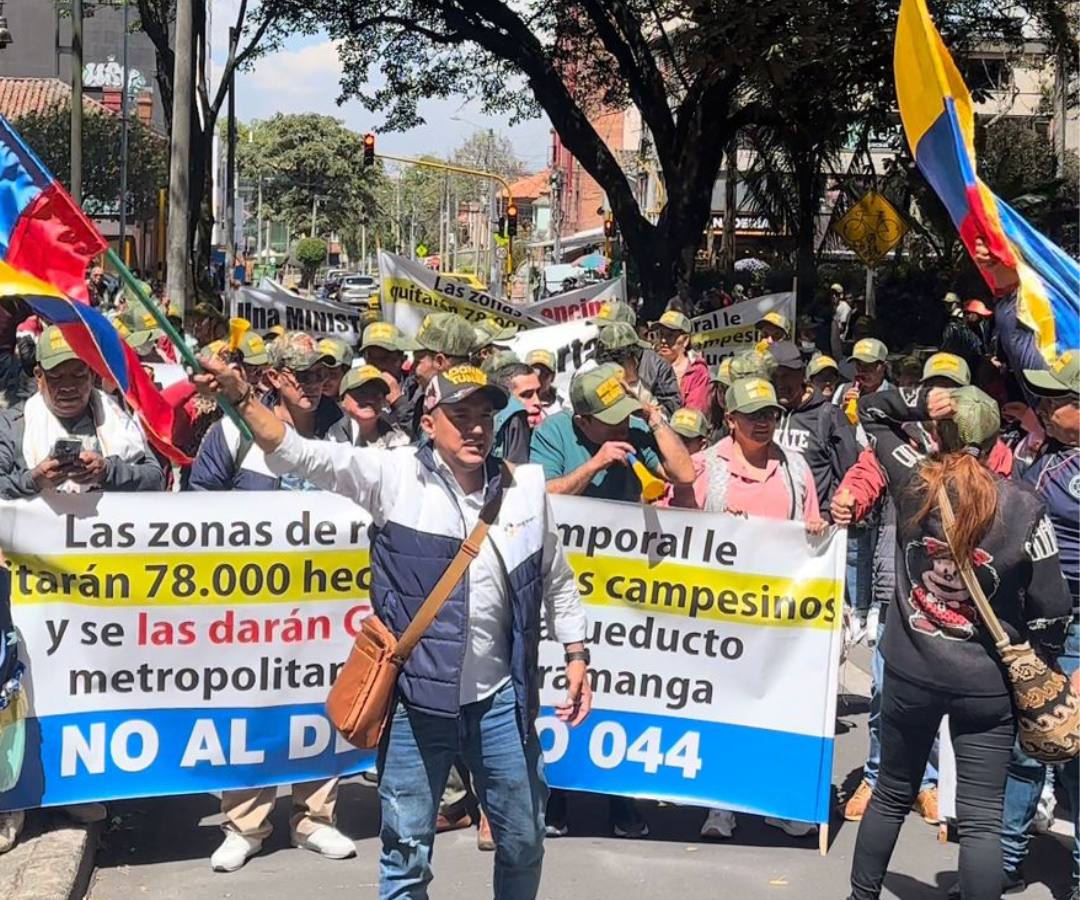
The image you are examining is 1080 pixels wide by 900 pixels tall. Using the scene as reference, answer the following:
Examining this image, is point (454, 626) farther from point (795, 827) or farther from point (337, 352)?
point (337, 352)

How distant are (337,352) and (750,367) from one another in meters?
1.74

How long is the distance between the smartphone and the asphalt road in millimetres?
1430

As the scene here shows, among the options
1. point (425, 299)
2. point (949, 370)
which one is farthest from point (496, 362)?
point (425, 299)

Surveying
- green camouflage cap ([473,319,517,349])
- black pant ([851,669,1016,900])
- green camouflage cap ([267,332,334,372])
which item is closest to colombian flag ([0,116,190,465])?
green camouflage cap ([267,332,334,372])

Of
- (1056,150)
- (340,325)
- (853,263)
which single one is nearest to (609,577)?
(340,325)

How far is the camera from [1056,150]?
39.0 m

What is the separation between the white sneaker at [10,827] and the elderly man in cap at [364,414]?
179 cm

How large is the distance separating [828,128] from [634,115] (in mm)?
54421

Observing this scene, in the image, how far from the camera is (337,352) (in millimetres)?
6273

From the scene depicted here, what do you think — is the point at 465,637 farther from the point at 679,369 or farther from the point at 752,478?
the point at 679,369

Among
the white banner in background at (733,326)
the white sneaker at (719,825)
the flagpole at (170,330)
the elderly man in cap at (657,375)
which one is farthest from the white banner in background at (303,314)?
the flagpole at (170,330)

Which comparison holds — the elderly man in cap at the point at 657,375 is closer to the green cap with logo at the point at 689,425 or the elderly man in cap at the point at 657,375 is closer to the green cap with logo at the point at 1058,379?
the green cap with logo at the point at 689,425

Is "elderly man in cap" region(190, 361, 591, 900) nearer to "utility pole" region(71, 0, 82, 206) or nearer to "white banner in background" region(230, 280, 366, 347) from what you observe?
"white banner in background" region(230, 280, 366, 347)

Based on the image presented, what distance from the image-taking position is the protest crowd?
405cm
